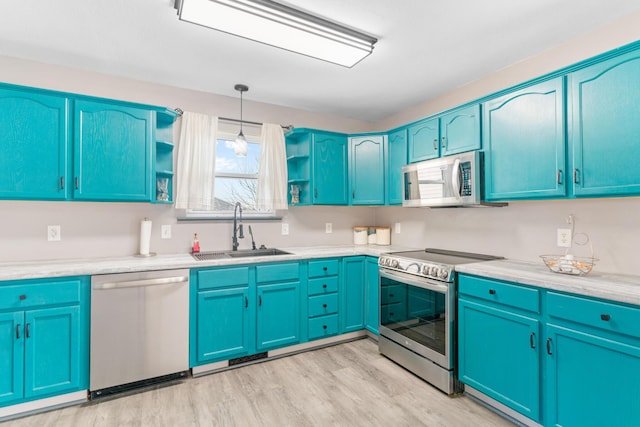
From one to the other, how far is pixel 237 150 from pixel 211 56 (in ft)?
2.45

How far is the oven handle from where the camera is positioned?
7.54 ft

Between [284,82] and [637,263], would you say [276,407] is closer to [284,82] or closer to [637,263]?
[637,263]

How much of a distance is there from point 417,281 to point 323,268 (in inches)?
36.3

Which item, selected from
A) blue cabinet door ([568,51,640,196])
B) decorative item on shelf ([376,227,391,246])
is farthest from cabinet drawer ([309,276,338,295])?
blue cabinet door ([568,51,640,196])

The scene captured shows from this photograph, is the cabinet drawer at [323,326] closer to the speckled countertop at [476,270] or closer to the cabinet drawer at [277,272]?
the cabinet drawer at [277,272]

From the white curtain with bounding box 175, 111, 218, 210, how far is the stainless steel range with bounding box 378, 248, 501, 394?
1.80 metres

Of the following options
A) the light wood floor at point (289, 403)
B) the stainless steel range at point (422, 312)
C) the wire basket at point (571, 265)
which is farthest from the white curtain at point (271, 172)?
the wire basket at point (571, 265)

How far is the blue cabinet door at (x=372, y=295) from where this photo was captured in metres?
3.09

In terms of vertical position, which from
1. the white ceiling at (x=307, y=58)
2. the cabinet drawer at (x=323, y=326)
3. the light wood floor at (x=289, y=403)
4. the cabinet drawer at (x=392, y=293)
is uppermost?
the white ceiling at (x=307, y=58)

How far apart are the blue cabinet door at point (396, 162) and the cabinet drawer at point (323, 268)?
0.92m

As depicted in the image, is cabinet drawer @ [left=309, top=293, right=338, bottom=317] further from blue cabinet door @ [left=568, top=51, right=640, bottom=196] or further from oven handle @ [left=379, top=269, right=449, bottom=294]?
blue cabinet door @ [left=568, top=51, right=640, bottom=196]

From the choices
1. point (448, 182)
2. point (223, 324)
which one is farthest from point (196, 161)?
point (448, 182)

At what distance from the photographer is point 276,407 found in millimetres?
2125

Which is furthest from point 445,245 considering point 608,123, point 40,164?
point 40,164
